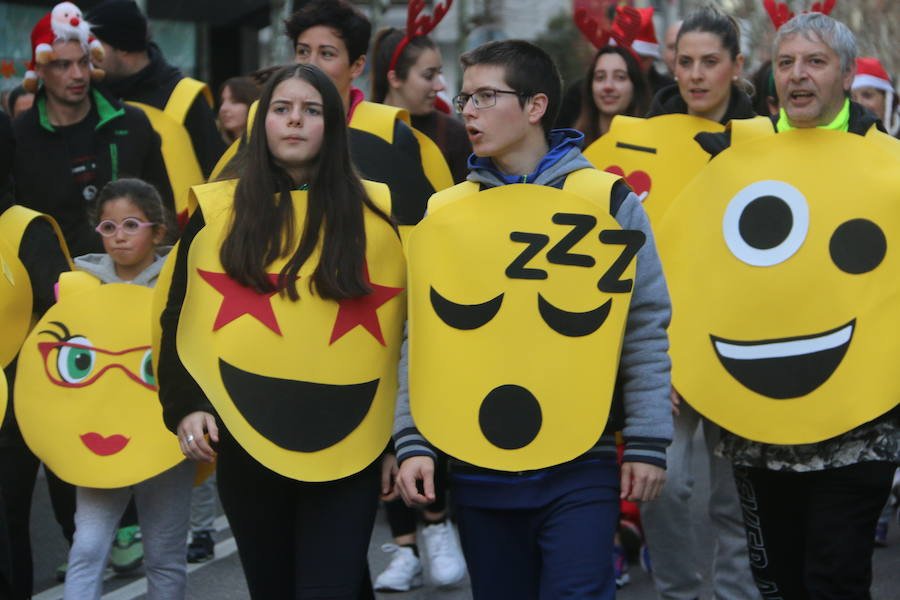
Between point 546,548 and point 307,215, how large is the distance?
3.79 feet

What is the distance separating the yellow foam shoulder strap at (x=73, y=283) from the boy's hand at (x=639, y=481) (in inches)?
96.5

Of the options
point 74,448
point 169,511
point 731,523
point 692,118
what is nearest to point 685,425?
point 731,523

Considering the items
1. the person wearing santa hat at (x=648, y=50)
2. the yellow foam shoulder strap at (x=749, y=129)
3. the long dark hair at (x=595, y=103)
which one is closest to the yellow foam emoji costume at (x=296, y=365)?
the yellow foam shoulder strap at (x=749, y=129)

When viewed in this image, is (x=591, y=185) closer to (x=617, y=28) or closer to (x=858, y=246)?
(x=858, y=246)

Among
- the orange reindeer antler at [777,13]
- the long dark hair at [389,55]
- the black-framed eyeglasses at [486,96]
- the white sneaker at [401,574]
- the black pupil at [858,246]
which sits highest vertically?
the orange reindeer antler at [777,13]

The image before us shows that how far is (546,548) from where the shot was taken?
375 cm

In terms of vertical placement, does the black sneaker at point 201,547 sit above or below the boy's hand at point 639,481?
below

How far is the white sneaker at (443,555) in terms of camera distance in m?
6.18

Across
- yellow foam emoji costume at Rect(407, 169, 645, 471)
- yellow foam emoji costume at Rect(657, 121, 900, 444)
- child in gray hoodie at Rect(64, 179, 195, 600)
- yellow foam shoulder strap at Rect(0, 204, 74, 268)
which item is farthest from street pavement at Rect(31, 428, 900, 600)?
yellow foam emoji costume at Rect(407, 169, 645, 471)

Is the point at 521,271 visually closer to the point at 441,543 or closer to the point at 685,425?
the point at 685,425

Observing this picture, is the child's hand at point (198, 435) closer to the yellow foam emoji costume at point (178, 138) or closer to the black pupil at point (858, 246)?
the black pupil at point (858, 246)

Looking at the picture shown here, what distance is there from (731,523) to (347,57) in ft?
7.63

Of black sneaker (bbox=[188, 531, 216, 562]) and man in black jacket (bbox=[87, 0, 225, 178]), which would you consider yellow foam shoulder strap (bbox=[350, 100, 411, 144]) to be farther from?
black sneaker (bbox=[188, 531, 216, 562])

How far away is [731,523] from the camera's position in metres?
5.36
